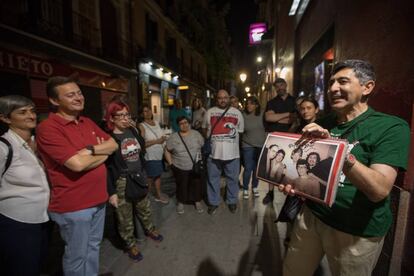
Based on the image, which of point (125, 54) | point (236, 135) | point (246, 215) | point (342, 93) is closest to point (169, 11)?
point (125, 54)

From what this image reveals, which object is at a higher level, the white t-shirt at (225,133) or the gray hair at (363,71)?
the gray hair at (363,71)

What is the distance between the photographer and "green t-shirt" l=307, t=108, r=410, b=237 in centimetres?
117

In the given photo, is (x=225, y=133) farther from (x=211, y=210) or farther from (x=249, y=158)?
(x=211, y=210)

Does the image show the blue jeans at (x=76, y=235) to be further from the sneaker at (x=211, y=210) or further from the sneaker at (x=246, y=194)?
the sneaker at (x=246, y=194)

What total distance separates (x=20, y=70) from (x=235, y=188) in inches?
255

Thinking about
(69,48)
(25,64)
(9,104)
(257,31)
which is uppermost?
(257,31)

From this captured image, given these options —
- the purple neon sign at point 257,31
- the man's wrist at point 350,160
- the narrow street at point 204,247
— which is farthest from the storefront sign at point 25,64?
the purple neon sign at point 257,31

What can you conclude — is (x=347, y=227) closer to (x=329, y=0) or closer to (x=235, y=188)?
(x=235, y=188)

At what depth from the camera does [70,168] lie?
5.24 feet

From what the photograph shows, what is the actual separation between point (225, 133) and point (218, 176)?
2.65ft

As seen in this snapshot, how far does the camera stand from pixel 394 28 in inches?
80.7

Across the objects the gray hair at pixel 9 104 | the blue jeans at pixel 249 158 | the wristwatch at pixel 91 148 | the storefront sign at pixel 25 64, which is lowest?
the blue jeans at pixel 249 158

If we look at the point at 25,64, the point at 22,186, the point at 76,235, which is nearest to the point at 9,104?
the point at 22,186

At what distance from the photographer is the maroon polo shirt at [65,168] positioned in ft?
5.22
